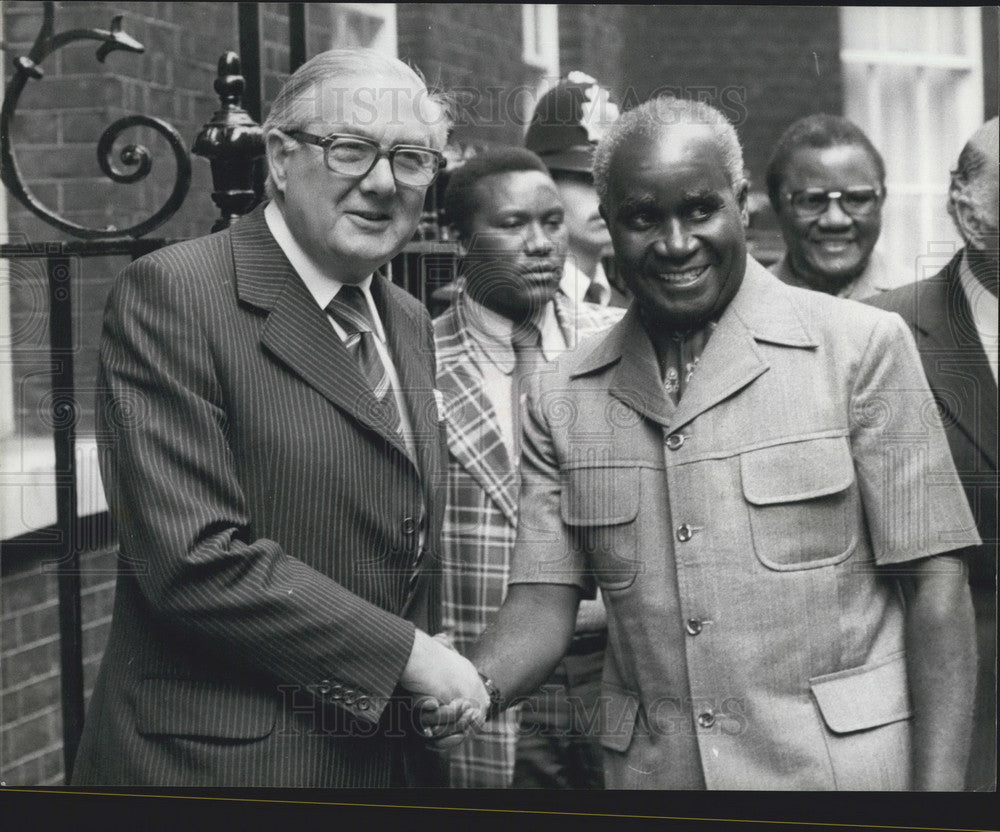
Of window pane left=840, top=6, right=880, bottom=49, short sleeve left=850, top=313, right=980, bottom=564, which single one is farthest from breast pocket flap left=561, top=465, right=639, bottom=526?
window pane left=840, top=6, right=880, bottom=49

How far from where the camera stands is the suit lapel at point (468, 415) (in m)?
3.35

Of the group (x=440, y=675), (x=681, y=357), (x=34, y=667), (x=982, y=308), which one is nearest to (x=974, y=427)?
(x=982, y=308)

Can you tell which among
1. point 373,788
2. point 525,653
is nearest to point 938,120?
point 525,653

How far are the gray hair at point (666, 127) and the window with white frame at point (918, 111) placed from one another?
34.9 inches

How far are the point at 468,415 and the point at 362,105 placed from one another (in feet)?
2.89

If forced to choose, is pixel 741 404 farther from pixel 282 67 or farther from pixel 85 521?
pixel 282 67

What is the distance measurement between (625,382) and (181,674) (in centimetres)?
109

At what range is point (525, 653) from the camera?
2.99 m

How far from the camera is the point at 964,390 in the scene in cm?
334

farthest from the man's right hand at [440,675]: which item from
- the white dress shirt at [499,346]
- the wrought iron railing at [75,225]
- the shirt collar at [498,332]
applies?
the wrought iron railing at [75,225]

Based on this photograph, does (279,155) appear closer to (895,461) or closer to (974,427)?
(895,461)

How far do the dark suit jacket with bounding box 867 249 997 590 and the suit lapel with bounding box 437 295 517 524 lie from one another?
105 centimetres

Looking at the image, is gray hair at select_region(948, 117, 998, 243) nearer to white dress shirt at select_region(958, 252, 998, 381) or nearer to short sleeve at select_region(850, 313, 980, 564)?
white dress shirt at select_region(958, 252, 998, 381)

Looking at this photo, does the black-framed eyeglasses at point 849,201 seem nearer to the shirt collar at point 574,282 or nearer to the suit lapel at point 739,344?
the shirt collar at point 574,282
